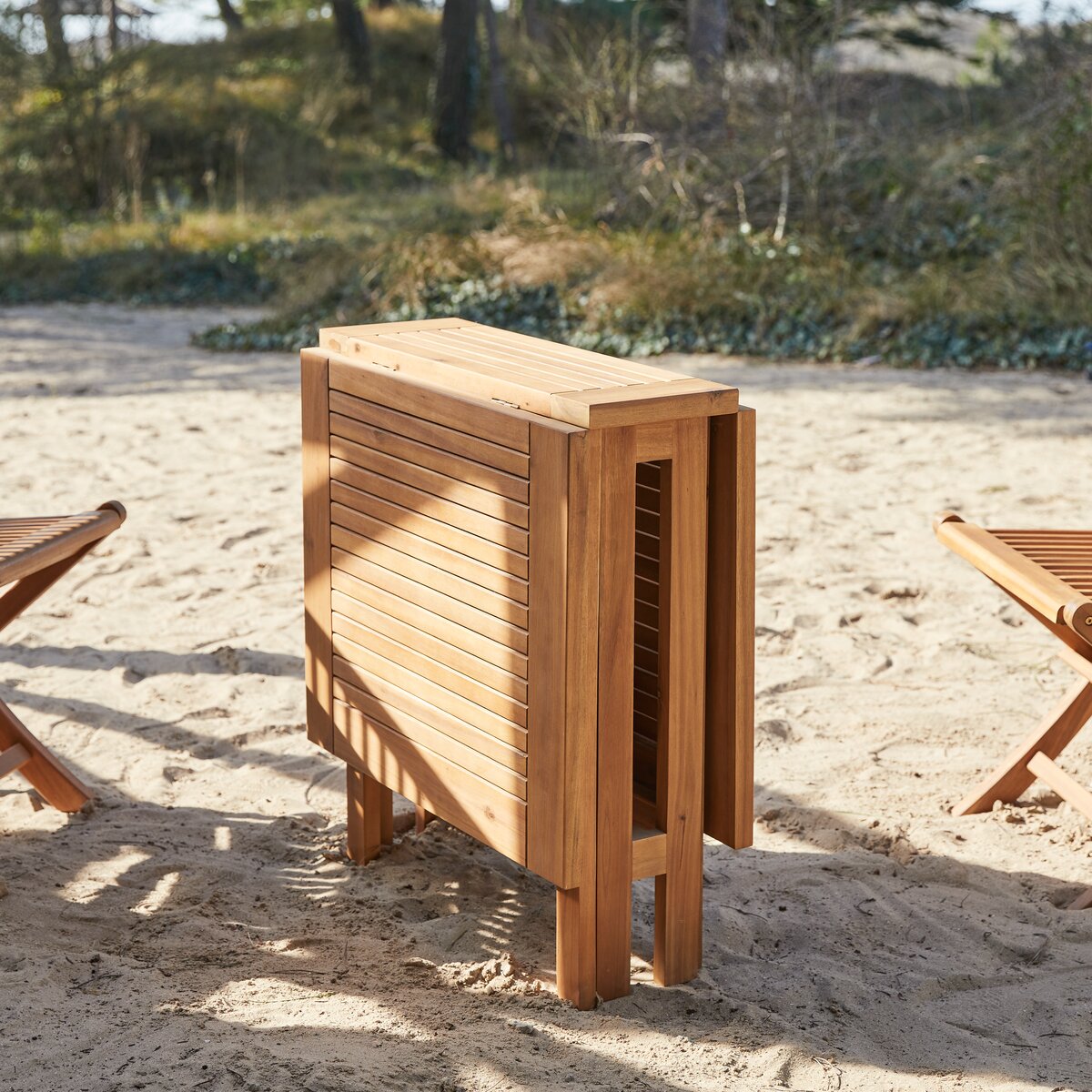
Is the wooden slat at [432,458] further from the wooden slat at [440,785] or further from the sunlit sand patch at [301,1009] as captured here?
the sunlit sand patch at [301,1009]

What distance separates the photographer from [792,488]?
20.0ft

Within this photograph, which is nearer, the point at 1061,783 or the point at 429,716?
the point at 429,716

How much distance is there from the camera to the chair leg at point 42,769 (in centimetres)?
314

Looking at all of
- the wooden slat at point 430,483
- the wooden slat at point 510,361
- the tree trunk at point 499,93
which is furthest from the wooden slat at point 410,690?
the tree trunk at point 499,93

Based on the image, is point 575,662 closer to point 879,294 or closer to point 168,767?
point 168,767

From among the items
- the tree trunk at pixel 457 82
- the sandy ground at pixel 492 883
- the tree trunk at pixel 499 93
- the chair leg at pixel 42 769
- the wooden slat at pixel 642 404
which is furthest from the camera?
the tree trunk at pixel 499 93

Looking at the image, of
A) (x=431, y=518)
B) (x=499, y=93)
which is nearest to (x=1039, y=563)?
(x=431, y=518)

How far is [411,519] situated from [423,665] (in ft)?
0.93

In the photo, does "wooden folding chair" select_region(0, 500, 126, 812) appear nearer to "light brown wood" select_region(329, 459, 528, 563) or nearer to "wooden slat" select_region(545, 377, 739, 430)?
"light brown wood" select_region(329, 459, 528, 563)

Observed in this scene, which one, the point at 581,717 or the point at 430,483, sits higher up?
the point at 430,483

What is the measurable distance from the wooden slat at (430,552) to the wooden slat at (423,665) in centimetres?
17

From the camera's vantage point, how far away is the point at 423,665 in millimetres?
2623

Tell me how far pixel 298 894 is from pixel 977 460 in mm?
4601

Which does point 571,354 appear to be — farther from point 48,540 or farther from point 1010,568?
point 48,540
